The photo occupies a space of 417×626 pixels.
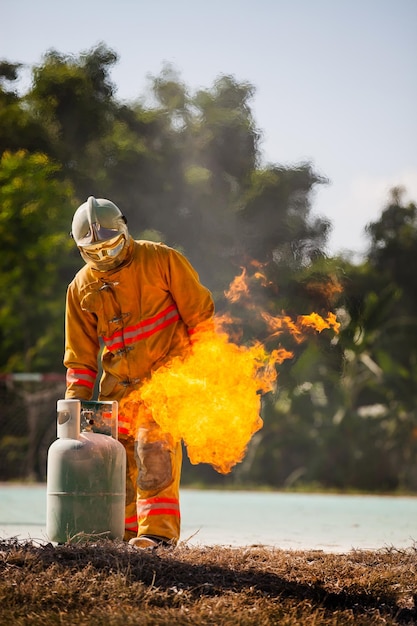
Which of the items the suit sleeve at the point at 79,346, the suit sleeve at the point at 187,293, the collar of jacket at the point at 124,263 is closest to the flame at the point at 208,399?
the suit sleeve at the point at 187,293

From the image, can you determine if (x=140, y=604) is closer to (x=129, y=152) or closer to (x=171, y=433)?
(x=171, y=433)

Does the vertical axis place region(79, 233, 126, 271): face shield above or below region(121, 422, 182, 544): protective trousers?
above

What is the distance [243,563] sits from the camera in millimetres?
5188

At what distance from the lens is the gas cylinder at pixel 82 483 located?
219 inches

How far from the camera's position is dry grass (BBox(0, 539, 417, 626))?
13.3 feet

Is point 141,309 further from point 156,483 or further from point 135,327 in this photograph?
point 156,483

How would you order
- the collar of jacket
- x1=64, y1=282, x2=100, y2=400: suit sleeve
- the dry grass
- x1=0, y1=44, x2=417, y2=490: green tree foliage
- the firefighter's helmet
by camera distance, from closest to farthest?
the dry grass
the firefighter's helmet
the collar of jacket
x1=64, y1=282, x2=100, y2=400: suit sleeve
x1=0, y1=44, x2=417, y2=490: green tree foliage

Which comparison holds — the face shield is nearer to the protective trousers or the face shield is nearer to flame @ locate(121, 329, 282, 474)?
flame @ locate(121, 329, 282, 474)

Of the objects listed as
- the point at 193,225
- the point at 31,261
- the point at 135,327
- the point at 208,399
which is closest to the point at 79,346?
the point at 135,327

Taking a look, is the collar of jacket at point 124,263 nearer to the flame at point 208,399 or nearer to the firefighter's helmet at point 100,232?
the firefighter's helmet at point 100,232

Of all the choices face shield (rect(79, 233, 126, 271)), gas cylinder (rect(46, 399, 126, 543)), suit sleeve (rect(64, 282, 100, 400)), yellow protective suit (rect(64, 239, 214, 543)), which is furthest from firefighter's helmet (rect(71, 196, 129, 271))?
gas cylinder (rect(46, 399, 126, 543))

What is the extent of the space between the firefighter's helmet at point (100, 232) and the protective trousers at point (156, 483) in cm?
108

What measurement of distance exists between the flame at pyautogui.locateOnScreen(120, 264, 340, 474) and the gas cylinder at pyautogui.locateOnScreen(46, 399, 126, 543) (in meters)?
0.47

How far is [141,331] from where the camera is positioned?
630cm
